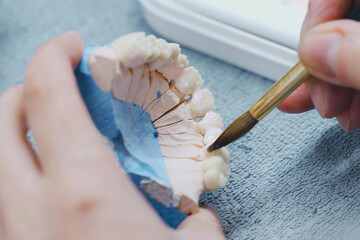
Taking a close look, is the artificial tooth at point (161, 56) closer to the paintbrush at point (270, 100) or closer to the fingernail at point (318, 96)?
the paintbrush at point (270, 100)

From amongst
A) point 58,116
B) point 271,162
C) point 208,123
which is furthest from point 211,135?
point 58,116

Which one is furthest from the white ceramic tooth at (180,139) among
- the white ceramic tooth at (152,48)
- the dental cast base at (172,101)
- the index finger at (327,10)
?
the index finger at (327,10)

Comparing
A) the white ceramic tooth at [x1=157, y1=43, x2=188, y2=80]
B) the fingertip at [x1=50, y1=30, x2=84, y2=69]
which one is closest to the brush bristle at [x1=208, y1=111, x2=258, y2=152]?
the white ceramic tooth at [x1=157, y1=43, x2=188, y2=80]

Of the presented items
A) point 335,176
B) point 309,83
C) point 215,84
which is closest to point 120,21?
point 215,84

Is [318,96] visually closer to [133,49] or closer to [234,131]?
[234,131]

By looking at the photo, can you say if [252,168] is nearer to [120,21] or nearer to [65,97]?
[65,97]

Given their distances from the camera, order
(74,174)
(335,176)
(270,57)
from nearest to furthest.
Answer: (74,174) < (335,176) < (270,57)

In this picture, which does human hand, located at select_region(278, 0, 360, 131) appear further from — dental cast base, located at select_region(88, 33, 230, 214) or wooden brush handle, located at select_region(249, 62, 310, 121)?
dental cast base, located at select_region(88, 33, 230, 214)
